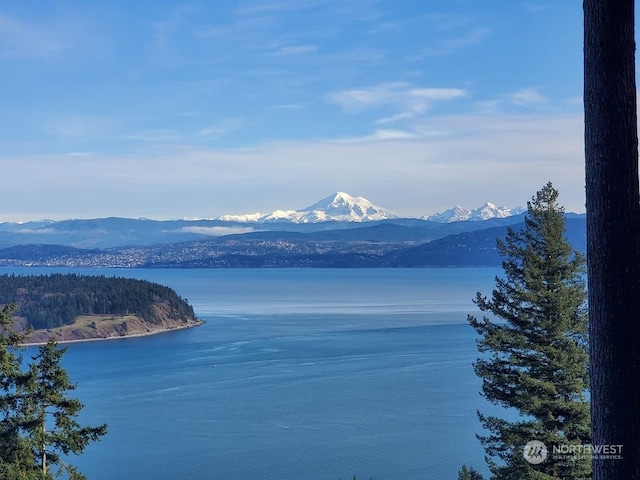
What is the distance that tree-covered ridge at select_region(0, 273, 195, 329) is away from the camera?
64312 millimetres

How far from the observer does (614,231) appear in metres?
2.30

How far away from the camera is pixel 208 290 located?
10775 cm

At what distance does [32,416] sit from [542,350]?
5617 millimetres

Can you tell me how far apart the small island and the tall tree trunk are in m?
61.2

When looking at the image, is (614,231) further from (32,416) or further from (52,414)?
(52,414)

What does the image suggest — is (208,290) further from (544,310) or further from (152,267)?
(544,310)

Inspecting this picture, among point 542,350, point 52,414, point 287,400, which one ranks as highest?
point 542,350

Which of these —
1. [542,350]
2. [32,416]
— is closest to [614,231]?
[542,350]

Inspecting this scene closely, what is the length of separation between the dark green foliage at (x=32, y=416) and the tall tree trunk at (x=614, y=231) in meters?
6.54

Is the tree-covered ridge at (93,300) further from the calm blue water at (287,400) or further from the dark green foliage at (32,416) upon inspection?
the dark green foliage at (32,416)

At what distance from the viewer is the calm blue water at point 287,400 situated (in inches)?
878

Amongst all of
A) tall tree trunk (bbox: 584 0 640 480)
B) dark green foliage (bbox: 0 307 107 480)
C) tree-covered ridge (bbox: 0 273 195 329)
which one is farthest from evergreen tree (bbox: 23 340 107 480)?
tree-covered ridge (bbox: 0 273 195 329)

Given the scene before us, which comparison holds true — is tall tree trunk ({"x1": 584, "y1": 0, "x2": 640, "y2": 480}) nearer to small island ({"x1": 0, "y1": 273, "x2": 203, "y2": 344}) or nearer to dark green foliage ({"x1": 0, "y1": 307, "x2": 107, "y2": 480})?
dark green foliage ({"x1": 0, "y1": 307, "x2": 107, "y2": 480})

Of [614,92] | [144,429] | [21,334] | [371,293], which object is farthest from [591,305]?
[371,293]
